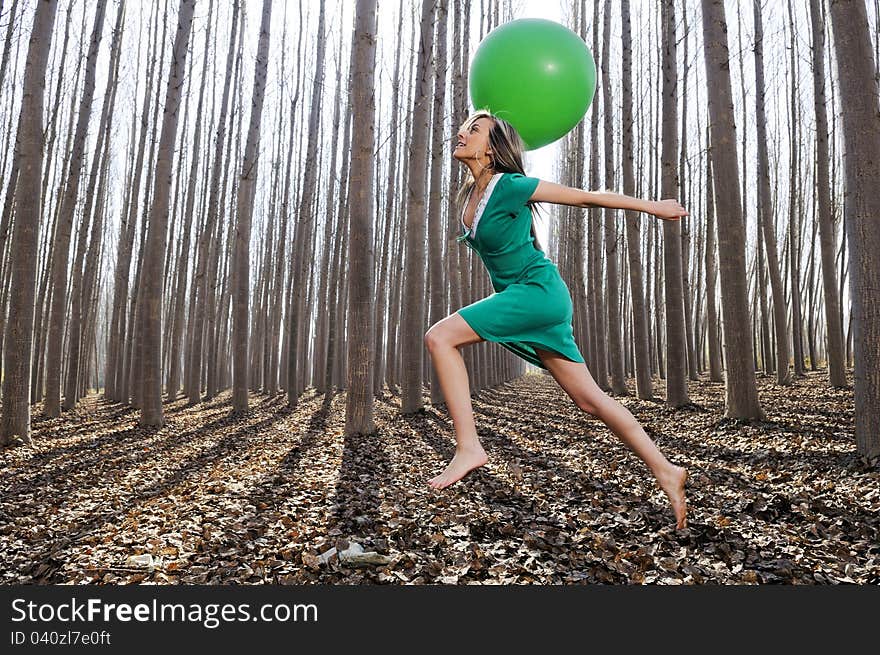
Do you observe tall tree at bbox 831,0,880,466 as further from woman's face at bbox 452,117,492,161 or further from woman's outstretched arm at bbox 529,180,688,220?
woman's face at bbox 452,117,492,161

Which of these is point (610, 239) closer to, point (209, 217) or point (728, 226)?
point (728, 226)

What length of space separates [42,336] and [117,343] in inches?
70.8

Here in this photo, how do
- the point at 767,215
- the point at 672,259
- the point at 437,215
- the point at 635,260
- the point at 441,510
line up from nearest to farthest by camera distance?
the point at 441,510, the point at 672,259, the point at 437,215, the point at 635,260, the point at 767,215

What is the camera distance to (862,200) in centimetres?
465

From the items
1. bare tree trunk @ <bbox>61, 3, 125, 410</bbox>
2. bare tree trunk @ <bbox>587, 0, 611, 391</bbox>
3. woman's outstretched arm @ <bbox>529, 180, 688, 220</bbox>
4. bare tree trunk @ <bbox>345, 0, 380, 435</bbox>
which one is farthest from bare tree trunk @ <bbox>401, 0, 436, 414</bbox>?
bare tree trunk @ <bbox>61, 3, 125, 410</bbox>

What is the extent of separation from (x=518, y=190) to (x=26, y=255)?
698 centimetres

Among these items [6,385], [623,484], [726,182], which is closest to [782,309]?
[726,182]

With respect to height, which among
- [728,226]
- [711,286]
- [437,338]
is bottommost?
[437,338]

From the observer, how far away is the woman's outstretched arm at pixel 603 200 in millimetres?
2268

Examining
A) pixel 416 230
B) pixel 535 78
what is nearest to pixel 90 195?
pixel 416 230

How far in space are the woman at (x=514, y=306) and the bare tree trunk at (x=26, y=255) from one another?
21.7 ft

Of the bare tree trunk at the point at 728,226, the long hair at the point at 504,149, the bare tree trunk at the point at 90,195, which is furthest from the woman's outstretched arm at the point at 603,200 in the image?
the bare tree trunk at the point at 90,195

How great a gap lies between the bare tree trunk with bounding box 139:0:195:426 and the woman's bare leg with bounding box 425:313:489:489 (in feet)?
25.0

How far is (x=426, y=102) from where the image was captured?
30.5 feet
